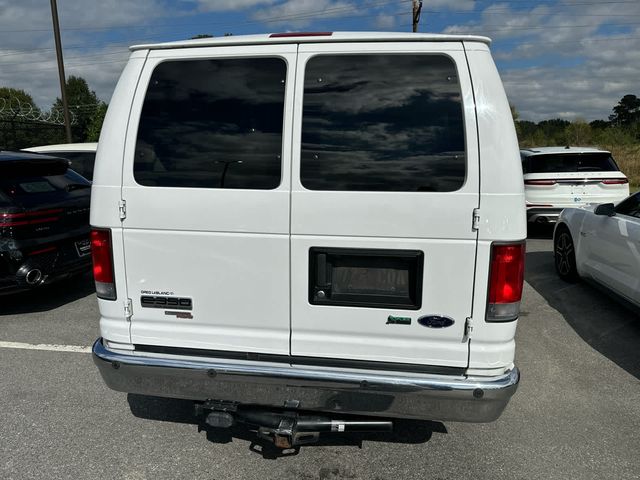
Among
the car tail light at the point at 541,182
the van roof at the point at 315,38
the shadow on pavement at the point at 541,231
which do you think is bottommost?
the shadow on pavement at the point at 541,231

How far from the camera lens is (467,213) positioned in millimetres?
2262

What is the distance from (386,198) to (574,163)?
26.4ft

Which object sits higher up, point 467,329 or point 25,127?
point 25,127

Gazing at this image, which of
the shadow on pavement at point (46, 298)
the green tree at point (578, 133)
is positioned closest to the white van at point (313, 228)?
the shadow on pavement at point (46, 298)

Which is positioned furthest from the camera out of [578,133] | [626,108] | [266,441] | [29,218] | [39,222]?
[626,108]

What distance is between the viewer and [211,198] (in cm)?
244

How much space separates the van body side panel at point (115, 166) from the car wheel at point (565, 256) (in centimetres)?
556

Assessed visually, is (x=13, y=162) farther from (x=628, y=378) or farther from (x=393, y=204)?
(x=628, y=378)

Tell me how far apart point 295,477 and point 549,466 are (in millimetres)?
1481

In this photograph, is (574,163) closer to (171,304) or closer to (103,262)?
(171,304)

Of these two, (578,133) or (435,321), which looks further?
(578,133)

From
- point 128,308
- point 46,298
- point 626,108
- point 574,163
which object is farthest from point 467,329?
point 626,108

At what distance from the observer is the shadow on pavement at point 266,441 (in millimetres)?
2949

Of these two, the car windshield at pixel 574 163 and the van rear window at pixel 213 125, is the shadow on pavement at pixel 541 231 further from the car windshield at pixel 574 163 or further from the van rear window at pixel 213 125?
the van rear window at pixel 213 125
